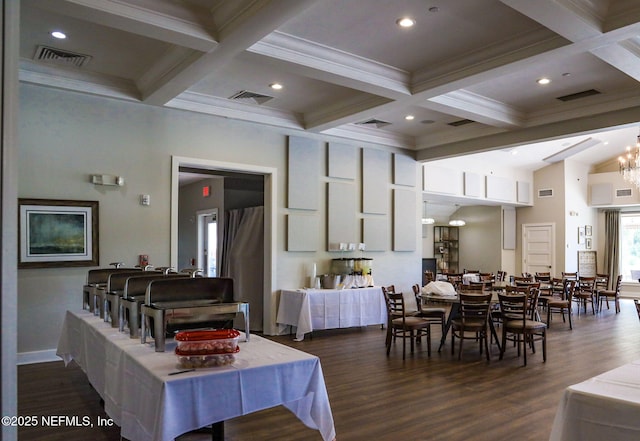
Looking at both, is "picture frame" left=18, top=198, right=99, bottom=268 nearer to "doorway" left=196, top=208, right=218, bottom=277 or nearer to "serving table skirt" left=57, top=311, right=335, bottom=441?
"serving table skirt" left=57, top=311, right=335, bottom=441

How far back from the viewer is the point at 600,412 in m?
2.14

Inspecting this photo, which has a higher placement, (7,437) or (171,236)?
(171,236)

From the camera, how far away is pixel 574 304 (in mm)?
12453

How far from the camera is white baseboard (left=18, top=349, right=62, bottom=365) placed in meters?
5.46

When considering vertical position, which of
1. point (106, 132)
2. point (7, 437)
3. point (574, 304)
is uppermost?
point (106, 132)

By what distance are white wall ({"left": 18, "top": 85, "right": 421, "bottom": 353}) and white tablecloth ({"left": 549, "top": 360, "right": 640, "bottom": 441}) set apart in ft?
17.6

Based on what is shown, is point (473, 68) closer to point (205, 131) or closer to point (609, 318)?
point (205, 131)

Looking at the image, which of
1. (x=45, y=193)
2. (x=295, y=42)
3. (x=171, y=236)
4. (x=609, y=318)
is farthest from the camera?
(x=609, y=318)

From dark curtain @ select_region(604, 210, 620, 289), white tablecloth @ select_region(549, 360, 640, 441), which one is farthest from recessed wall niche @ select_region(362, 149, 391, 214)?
dark curtain @ select_region(604, 210, 620, 289)

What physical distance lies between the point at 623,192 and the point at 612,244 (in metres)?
1.67

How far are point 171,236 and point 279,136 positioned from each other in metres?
2.38

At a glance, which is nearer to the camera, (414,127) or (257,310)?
(257,310)

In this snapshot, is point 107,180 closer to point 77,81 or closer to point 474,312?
point 77,81

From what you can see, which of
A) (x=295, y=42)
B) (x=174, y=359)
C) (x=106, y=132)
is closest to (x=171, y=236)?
(x=106, y=132)
